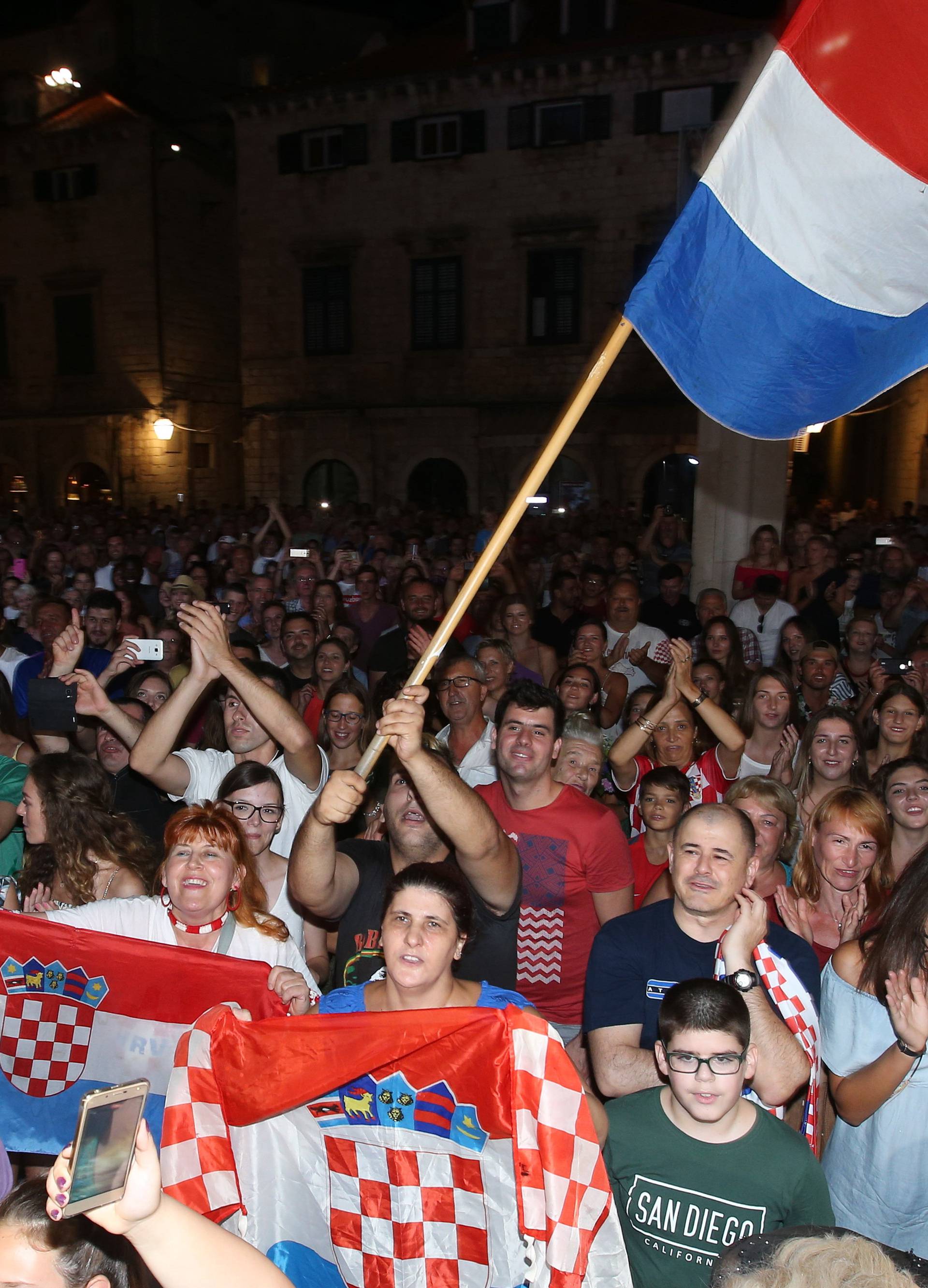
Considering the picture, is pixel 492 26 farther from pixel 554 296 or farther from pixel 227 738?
pixel 227 738

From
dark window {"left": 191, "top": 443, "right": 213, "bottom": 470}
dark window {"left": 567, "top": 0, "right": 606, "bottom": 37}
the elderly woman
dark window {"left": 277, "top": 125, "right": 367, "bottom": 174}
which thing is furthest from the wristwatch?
dark window {"left": 191, "top": 443, "right": 213, "bottom": 470}

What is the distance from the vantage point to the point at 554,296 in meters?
22.1

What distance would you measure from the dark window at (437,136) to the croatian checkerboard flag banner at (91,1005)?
22.1 meters

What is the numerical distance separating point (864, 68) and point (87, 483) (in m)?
26.4

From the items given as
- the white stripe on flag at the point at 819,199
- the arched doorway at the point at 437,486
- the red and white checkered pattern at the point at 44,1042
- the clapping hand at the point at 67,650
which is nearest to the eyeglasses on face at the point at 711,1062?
the red and white checkered pattern at the point at 44,1042

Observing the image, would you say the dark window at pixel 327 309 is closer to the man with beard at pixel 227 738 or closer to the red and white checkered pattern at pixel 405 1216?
the man with beard at pixel 227 738

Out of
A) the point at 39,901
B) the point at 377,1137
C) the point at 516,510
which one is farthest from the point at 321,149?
the point at 377,1137

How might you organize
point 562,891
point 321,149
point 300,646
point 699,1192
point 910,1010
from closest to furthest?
point 699,1192 < point 910,1010 < point 562,891 < point 300,646 < point 321,149

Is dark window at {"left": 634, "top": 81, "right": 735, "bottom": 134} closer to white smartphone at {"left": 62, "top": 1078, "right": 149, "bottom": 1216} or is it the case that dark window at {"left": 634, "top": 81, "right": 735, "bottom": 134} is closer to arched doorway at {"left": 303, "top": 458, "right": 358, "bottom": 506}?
arched doorway at {"left": 303, "top": 458, "right": 358, "bottom": 506}

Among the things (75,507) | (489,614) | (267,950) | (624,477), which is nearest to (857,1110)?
(267,950)

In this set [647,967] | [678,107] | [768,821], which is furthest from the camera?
[678,107]

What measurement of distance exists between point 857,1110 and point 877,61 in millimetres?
2740

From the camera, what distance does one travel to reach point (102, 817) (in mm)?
3746

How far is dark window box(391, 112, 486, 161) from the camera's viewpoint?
72.0ft
